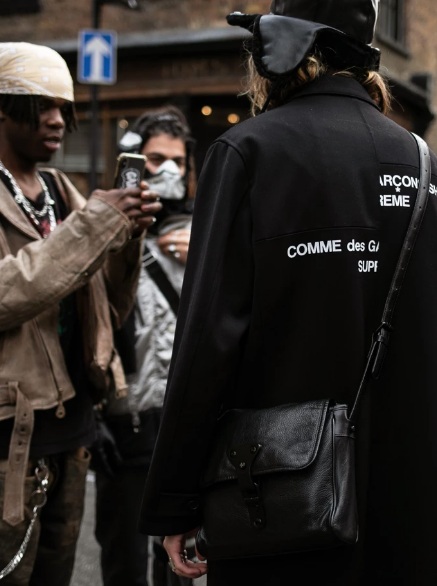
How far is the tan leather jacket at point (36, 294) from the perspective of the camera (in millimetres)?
2574

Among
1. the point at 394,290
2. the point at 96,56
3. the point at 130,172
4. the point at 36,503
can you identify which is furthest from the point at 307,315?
the point at 96,56

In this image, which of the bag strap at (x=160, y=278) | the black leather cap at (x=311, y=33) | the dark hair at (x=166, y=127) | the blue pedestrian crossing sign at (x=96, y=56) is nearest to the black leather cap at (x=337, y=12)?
the black leather cap at (x=311, y=33)

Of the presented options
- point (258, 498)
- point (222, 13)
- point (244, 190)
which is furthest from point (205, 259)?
point (222, 13)

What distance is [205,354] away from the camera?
192 cm

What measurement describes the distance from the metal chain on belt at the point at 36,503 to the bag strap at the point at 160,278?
112 cm

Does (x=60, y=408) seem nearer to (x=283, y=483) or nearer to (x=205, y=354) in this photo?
(x=205, y=354)

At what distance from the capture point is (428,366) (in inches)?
79.2

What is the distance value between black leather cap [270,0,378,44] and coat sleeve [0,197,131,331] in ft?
2.80

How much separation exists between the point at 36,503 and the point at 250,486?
3.52 ft

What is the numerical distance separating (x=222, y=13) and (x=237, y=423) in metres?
10.4

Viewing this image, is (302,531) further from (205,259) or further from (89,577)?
(89,577)


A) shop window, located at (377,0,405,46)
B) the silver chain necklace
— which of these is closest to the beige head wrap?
the silver chain necklace

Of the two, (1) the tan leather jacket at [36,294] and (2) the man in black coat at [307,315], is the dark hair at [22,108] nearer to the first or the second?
(1) the tan leather jacket at [36,294]

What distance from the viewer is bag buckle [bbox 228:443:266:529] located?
1.84 m
